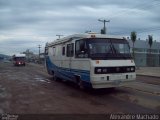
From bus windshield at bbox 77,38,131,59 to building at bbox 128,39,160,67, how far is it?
183 feet

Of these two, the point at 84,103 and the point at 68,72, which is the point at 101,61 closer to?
the point at 84,103

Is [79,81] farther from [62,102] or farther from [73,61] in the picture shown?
[62,102]

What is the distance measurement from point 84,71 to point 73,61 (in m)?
1.87

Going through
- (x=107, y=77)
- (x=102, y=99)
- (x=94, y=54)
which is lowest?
(x=102, y=99)

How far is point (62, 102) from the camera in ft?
38.5

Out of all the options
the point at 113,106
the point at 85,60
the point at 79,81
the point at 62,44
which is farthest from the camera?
the point at 62,44

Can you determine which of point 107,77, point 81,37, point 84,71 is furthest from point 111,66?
point 81,37

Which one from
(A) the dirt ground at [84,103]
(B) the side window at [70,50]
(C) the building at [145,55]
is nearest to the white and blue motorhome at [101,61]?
(B) the side window at [70,50]

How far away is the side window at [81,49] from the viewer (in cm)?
1355

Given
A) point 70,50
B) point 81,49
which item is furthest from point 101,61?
point 70,50

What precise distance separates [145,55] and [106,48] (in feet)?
199

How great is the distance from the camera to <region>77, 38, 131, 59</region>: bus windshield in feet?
43.3

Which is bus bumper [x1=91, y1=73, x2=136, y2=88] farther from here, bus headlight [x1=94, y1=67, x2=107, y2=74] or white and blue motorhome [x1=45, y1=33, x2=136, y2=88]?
bus headlight [x1=94, y1=67, x2=107, y2=74]

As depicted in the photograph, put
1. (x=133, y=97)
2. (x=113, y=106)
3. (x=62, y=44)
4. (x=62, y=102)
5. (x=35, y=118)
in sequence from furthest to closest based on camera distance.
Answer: (x=62, y=44) < (x=133, y=97) < (x=62, y=102) < (x=113, y=106) < (x=35, y=118)
